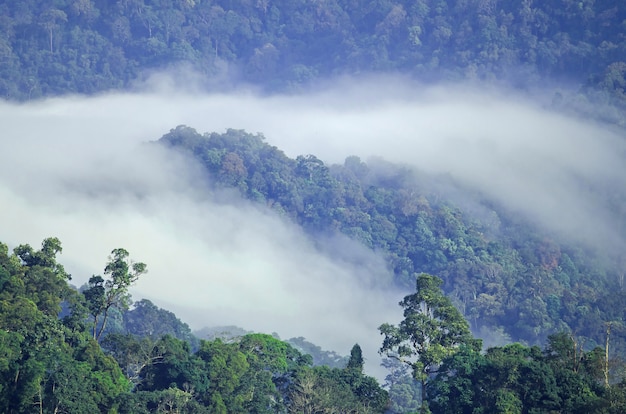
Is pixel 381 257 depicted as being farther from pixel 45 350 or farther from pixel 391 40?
pixel 45 350

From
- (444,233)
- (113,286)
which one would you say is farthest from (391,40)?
(113,286)

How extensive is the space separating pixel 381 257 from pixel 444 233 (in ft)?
20.8

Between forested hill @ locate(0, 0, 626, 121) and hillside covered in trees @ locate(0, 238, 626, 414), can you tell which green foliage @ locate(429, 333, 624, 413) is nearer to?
hillside covered in trees @ locate(0, 238, 626, 414)

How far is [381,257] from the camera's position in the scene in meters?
158

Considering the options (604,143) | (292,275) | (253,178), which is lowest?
(292,275)

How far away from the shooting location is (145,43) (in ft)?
641

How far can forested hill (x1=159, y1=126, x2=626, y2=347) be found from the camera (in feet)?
471

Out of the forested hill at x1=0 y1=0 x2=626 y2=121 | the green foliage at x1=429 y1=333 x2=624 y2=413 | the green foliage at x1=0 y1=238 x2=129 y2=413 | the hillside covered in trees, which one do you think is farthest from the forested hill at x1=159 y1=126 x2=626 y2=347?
the green foliage at x1=0 y1=238 x2=129 y2=413

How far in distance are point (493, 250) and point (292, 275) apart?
1859cm

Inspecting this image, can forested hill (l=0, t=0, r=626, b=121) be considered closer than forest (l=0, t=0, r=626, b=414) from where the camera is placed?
No

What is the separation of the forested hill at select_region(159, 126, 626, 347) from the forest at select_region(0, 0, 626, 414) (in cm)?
22

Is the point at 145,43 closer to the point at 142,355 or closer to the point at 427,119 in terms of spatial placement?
the point at 427,119

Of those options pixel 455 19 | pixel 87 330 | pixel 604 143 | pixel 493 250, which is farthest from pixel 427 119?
pixel 87 330

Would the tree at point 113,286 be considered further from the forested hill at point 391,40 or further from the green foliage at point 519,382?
the forested hill at point 391,40
